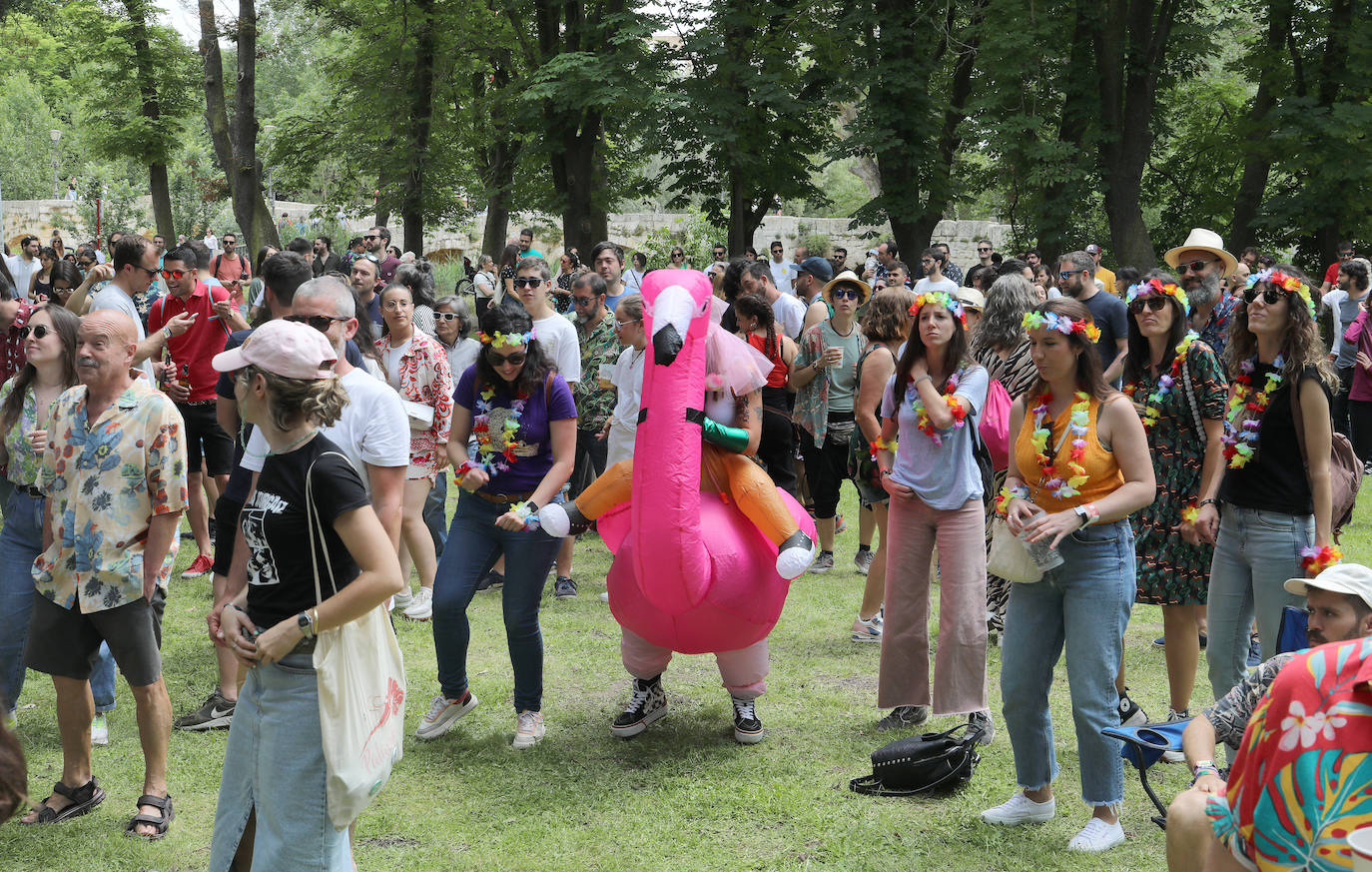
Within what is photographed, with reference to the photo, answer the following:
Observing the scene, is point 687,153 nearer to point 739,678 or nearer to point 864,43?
point 864,43

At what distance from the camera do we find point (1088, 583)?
14.5 ft

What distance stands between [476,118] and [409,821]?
68.5ft

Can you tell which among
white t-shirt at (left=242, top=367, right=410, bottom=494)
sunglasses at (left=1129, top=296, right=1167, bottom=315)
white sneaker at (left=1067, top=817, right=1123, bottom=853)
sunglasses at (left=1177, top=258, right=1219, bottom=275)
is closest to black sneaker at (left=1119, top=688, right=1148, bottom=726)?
white sneaker at (left=1067, top=817, right=1123, bottom=853)

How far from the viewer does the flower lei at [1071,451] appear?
14.4 ft

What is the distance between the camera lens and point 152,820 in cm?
471

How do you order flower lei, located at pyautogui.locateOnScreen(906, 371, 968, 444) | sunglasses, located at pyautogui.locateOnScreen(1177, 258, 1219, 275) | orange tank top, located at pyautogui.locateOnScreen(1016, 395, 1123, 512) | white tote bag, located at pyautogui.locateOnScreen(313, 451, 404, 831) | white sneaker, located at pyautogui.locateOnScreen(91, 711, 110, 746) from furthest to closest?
sunglasses, located at pyautogui.locateOnScreen(1177, 258, 1219, 275)
white sneaker, located at pyautogui.locateOnScreen(91, 711, 110, 746)
flower lei, located at pyautogui.locateOnScreen(906, 371, 968, 444)
orange tank top, located at pyautogui.locateOnScreen(1016, 395, 1123, 512)
white tote bag, located at pyautogui.locateOnScreen(313, 451, 404, 831)

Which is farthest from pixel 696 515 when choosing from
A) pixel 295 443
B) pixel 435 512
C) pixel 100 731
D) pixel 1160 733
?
pixel 435 512

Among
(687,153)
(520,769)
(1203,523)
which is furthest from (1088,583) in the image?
(687,153)

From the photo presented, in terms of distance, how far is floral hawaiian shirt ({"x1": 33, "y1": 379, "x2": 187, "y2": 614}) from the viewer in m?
4.62

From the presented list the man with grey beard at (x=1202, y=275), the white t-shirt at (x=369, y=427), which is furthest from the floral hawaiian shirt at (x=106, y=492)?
the man with grey beard at (x=1202, y=275)

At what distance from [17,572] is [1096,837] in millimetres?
4668

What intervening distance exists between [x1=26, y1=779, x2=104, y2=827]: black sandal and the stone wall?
71.5 feet

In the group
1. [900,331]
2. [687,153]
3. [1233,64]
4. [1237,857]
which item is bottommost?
[1237,857]

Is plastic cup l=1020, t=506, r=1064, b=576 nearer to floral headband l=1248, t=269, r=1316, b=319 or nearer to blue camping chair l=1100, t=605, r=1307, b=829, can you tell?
blue camping chair l=1100, t=605, r=1307, b=829
